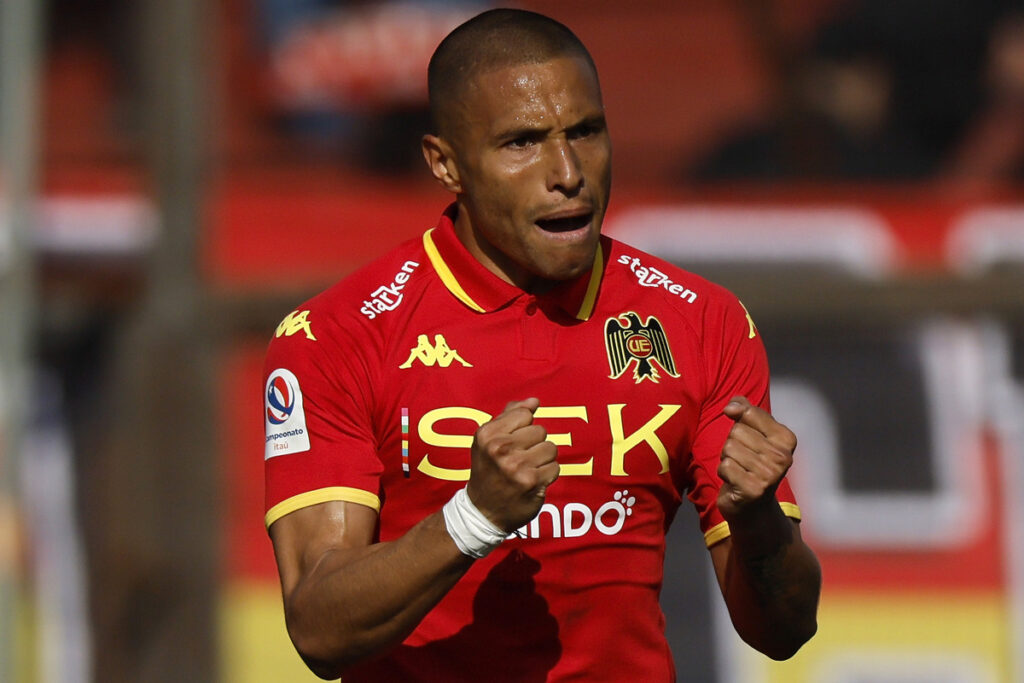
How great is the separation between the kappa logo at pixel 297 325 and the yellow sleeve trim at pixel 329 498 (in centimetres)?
31

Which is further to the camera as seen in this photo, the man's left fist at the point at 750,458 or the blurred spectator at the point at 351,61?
the blurred spectator at the point at 351,61

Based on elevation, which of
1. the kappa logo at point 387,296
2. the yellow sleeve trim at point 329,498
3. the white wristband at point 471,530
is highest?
the kappa logo at point 387,296

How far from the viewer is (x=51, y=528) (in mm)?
6824

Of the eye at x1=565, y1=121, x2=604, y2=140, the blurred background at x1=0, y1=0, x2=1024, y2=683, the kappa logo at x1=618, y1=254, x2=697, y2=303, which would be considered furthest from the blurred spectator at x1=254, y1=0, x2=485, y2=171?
the eye at x1=565, y1=121, x2=604, y2=140

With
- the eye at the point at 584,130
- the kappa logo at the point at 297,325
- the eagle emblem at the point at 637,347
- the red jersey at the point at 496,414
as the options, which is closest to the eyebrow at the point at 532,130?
the eye at the point at 584,130

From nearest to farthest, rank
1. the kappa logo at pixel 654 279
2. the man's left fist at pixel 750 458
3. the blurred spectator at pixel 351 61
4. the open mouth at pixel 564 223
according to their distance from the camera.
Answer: the man's left fist at pixel 750 458 → the open mouth at pixel 564 223 → the kappa logo at pixel 654 279 → the blurred spectator at pixel 351 61

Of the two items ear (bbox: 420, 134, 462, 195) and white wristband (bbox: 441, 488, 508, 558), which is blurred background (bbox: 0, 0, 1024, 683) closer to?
Answer: ear (bbox: 420, 134, 462, 195)

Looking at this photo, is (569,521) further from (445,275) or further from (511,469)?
(445,275)

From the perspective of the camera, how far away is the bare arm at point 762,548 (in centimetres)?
280

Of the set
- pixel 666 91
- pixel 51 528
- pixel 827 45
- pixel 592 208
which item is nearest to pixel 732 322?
pixel 592 208

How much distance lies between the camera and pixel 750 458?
2.80 meters

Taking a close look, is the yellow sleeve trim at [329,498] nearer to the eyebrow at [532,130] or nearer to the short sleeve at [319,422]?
the short sleeve at [319,422]

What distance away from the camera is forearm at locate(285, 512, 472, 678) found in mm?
2721

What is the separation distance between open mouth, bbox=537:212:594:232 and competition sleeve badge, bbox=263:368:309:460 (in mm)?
551
